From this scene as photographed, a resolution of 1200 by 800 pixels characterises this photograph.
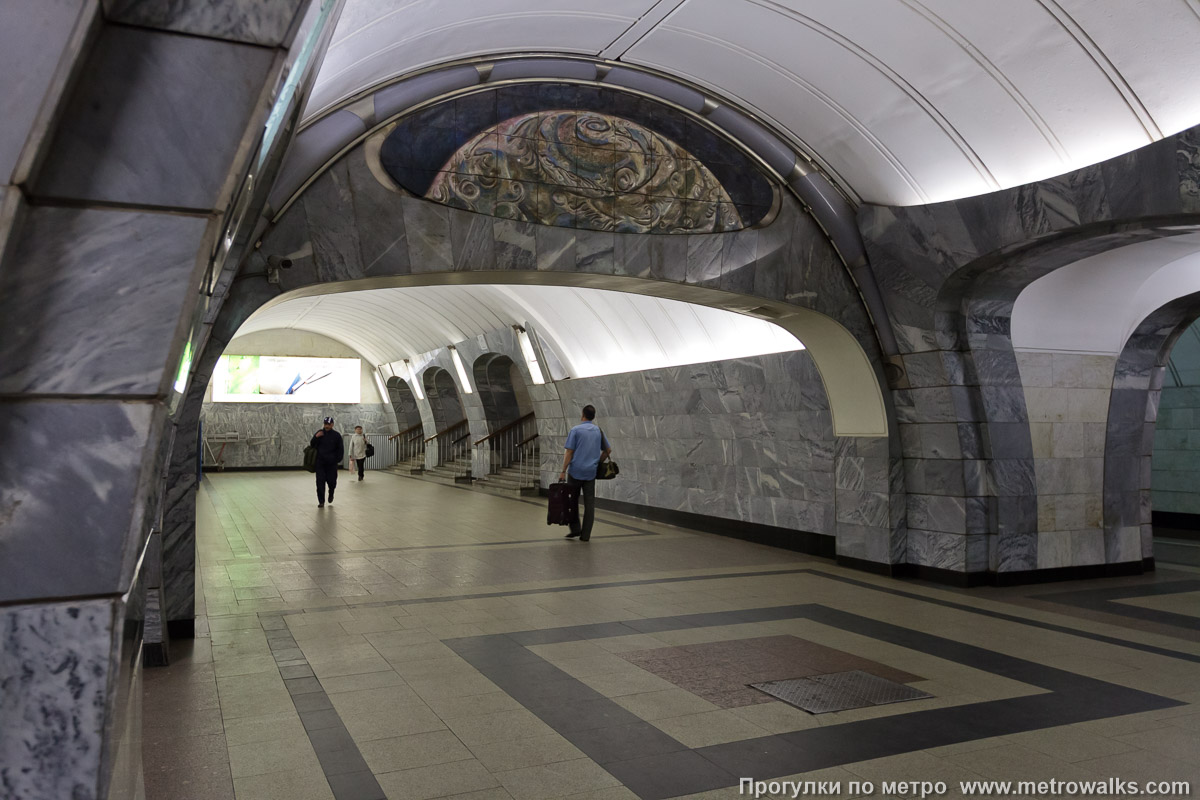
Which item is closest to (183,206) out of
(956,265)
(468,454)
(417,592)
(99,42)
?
(99,42)

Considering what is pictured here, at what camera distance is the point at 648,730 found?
14.0 ft

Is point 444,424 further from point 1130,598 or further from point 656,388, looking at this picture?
point 1130,598

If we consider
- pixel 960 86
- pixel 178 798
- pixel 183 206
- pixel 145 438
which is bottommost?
pixel 178 798

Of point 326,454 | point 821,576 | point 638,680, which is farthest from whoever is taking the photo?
point 326,454

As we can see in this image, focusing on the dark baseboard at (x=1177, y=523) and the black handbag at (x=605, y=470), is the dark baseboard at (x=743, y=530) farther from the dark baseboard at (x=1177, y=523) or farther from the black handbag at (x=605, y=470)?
the dark baseboard at (x=1177, y=523)

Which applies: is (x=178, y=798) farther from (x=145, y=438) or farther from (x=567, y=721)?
(x=145, y=438)

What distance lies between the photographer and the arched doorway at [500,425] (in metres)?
19.8

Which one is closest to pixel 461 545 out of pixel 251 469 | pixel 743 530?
pixel 743 530

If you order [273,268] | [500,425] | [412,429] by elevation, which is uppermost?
[273,268]

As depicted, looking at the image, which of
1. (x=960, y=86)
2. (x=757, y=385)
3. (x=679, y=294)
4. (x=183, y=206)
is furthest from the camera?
(x=757, y=385)

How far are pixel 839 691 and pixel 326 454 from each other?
1178cm

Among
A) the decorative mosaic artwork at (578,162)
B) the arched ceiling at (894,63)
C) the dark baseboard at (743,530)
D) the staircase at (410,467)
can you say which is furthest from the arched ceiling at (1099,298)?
the staircase at (410,467)

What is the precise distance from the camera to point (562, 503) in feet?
35.4

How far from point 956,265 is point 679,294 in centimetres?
253
